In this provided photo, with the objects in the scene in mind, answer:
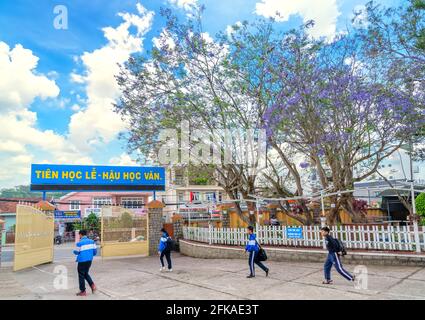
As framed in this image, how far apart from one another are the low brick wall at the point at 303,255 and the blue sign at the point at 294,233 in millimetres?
596

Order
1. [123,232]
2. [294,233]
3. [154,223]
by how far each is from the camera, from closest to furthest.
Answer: [294,233], [123,232], [154,223]

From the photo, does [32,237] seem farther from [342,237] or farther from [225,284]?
[342,237]

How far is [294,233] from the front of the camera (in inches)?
440

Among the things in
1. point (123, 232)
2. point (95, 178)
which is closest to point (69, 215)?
point (123, 232)

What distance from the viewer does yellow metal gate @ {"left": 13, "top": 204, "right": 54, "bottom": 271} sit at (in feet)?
36.3

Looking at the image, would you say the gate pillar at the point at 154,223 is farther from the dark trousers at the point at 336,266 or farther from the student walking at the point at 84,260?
the dark trousers at the point at 336,266

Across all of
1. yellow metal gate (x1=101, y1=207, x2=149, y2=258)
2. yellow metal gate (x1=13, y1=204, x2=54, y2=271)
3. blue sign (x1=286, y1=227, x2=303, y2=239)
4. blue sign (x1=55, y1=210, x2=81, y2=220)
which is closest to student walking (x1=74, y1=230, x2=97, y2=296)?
yellow metal gate (x1=13, y1=204, x2=54, y2=271)

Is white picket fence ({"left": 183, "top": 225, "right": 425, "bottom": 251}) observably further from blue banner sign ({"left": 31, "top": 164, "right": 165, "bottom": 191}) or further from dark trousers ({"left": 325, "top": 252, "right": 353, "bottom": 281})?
blue banner sign ({"left": 31, "top": 164, "right": 165, "bottom": 191})

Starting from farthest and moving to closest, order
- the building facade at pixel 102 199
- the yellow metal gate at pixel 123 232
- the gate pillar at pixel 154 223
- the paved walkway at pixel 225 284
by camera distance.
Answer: the building facade at pixel 102 199 < the gate pillar at pixel 154 223 < the yellow metal gate at pixel 123 232 < the paved walkway at pixel 225 284

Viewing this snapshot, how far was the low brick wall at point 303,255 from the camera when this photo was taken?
29.0 feet

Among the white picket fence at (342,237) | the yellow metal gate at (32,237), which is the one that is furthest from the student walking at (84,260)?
the white picket fence at (342,237)

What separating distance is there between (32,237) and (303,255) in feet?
31.8
